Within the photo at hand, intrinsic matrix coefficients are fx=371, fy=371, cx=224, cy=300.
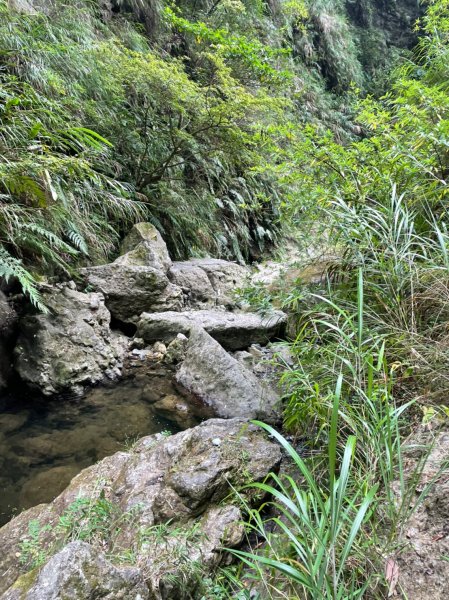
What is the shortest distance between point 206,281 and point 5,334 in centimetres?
259

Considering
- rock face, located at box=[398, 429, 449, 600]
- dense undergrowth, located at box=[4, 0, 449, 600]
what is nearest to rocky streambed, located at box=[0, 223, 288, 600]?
dense undergrowth, located at box=[4, 0, 449, 600]

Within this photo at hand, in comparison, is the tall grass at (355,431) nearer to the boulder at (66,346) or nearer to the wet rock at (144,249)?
the boulder at (66,346)

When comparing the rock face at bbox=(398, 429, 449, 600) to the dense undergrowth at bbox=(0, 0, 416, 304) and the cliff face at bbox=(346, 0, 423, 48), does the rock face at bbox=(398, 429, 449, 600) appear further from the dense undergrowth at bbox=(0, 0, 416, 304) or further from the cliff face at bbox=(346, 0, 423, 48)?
the cliff face at bbox=(346, 0, 423, 48)

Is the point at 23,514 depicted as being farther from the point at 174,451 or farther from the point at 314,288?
the point at 314,288

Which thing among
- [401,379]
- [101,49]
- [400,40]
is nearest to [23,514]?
[401,379]

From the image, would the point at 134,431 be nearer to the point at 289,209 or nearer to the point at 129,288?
the point at 129,288

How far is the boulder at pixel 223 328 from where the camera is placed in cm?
358

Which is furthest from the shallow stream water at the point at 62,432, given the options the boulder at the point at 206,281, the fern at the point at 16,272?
the boulder at the point at 206,281

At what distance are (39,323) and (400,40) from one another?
1773cm

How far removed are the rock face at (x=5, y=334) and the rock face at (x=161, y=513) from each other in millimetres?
1398

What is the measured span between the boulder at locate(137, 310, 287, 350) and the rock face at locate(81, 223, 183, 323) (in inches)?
10.9

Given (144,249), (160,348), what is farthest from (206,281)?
(160,348)

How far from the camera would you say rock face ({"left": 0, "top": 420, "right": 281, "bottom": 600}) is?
989mm

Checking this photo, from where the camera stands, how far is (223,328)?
11.7 ft
